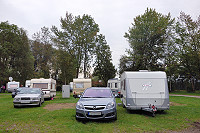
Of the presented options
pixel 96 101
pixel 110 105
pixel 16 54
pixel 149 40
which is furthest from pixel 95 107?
pixel 16 54

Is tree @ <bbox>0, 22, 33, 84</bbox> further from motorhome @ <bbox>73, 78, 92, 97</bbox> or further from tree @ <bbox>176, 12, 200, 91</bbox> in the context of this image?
tree @ <bbox>176, 12, 200, 91</bbox>

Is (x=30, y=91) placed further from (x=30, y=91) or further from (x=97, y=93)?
(x=97, y=93)

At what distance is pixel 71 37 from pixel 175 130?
31439mm

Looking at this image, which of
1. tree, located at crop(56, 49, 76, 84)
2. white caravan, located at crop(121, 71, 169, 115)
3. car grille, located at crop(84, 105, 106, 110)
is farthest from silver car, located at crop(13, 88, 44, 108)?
tree, located at crop(56, 49, 76, 84)

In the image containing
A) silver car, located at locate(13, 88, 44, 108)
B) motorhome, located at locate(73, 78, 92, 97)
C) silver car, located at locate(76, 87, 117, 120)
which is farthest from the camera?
motorhome, located at locate(73, 78, 92, 97)

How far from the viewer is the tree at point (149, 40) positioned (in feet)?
109

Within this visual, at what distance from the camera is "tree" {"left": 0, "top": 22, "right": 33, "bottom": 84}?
39344mm

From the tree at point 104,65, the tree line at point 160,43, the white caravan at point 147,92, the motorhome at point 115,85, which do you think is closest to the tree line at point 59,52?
the tree at point 104,65

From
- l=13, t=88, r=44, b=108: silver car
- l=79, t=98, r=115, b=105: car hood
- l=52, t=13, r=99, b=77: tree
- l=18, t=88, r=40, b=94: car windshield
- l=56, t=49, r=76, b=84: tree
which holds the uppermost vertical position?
l=52, t=13, r=99, b=77: tree

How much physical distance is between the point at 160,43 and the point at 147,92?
27148 millimetres

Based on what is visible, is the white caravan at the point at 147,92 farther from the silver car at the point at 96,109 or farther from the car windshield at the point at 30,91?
the car windshield at the point at 30,91

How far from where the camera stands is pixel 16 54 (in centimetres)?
4059

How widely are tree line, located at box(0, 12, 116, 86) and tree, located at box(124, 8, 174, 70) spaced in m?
8.70

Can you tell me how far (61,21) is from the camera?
36031mm
